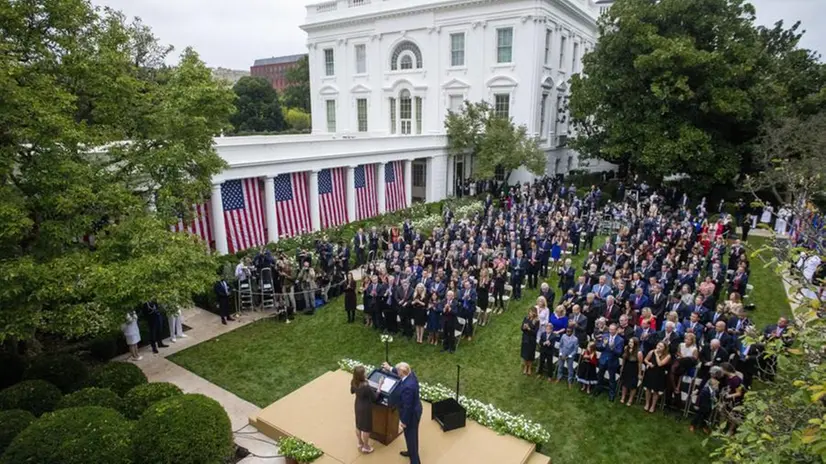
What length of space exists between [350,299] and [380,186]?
13017 millimetres

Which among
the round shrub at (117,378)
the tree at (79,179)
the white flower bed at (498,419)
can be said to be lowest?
the white flower bed at (498,419)

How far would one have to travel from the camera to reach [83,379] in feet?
30.7

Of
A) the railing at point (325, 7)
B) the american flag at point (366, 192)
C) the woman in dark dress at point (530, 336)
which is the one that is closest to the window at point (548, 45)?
the american flag at point (366, 192)

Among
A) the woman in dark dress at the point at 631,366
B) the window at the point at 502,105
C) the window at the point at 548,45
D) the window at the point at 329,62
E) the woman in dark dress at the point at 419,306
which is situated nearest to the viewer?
the woman in dark dress at the point at 631,366

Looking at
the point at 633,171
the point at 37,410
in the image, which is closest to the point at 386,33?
the point at 633,171

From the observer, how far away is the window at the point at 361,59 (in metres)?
39.3

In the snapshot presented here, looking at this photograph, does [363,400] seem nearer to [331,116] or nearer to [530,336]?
[530,336]

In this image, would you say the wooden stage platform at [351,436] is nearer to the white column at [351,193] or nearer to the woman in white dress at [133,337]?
the woman in white dress at [133,337]

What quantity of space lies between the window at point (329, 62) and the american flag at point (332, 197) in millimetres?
20650

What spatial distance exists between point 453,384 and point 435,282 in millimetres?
3394

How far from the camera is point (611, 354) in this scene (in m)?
10.3

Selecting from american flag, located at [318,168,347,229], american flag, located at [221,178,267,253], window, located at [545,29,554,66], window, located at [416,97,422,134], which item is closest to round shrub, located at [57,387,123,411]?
american flag, located at [221,178,267,253]

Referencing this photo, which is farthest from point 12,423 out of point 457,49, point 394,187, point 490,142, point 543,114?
point 543,114

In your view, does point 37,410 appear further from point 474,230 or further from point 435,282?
point 474,230
